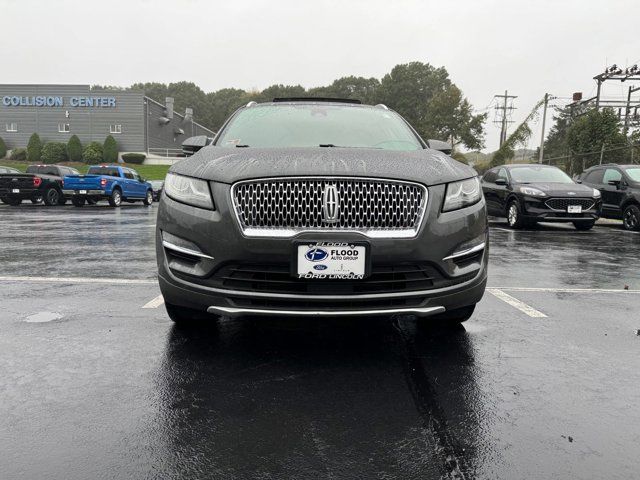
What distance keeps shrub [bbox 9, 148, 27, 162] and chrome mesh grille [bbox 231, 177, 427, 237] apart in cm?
5325

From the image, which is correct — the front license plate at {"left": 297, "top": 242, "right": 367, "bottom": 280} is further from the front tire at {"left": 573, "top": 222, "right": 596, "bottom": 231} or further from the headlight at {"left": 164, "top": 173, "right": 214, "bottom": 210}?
the front tire at {"left": 573, "top": 222, "right": 596, "bottom": 231}

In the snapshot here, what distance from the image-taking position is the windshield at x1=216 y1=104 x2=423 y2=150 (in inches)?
167

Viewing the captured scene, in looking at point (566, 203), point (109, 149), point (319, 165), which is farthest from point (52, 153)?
point (319, 165)

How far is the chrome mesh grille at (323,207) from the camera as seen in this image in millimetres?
3006

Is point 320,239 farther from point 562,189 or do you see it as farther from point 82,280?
point 562,189

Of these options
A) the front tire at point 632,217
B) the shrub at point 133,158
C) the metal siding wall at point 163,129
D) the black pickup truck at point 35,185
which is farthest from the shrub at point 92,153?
the front tire at point 632,217

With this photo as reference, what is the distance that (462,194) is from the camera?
3301 millimetres

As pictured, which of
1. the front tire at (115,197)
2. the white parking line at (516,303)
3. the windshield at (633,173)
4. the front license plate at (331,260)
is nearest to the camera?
the front license plate at (331,260)

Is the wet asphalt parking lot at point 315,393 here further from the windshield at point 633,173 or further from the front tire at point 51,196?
the front tire at point 51,196

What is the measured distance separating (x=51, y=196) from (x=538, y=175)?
17.6m

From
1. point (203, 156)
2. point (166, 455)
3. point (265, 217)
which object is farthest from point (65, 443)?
point (203, 156)

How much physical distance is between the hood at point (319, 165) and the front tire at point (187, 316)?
0.87m

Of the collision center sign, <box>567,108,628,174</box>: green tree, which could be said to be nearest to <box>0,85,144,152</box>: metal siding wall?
the collision center sign

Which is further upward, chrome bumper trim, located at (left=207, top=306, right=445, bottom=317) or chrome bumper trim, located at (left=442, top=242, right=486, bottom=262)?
chrome bumper trim, located at (left=442, top=242, right=486, bottom=262)
